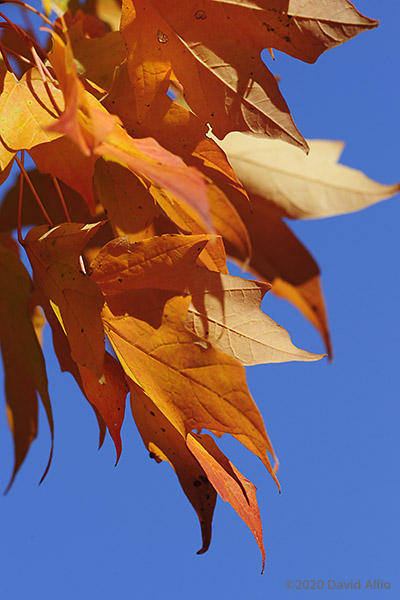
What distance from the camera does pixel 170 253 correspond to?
0.32 metres

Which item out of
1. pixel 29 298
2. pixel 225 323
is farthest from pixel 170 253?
pixel 29 298

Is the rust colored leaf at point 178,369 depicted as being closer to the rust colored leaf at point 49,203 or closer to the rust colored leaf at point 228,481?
the rust colored leaf at point 228,481

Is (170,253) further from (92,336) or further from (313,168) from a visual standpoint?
(313,168)

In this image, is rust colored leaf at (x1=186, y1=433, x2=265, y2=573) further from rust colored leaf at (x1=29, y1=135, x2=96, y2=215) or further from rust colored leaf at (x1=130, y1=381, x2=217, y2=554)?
rust colored leaf at (x1=29, y1=135, x2=96, y2=215)

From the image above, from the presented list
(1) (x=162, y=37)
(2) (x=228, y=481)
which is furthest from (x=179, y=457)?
(1) (x=162, y=37)

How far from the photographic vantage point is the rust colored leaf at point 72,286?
294 mm

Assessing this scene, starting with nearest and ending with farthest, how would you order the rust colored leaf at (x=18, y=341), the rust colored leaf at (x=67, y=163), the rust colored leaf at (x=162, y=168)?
1. the rust colored leaf at (x=162, y=168)
2. the rust colored leaf at (x=67, y=163)
3. the rust colored leaf at (x=18, y=341)

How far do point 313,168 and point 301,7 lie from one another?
22 cm

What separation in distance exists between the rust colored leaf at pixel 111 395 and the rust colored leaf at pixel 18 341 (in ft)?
0.26

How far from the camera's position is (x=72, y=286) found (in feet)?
1.02

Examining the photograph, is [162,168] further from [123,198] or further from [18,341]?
[18,341]

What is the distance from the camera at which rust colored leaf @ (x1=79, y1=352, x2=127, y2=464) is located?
1.11 feet

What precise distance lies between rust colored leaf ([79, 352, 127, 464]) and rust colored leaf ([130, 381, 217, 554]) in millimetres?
16

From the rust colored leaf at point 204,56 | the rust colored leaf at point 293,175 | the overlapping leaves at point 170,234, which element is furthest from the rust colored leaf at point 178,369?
the rust colored leaf at point 293,175
